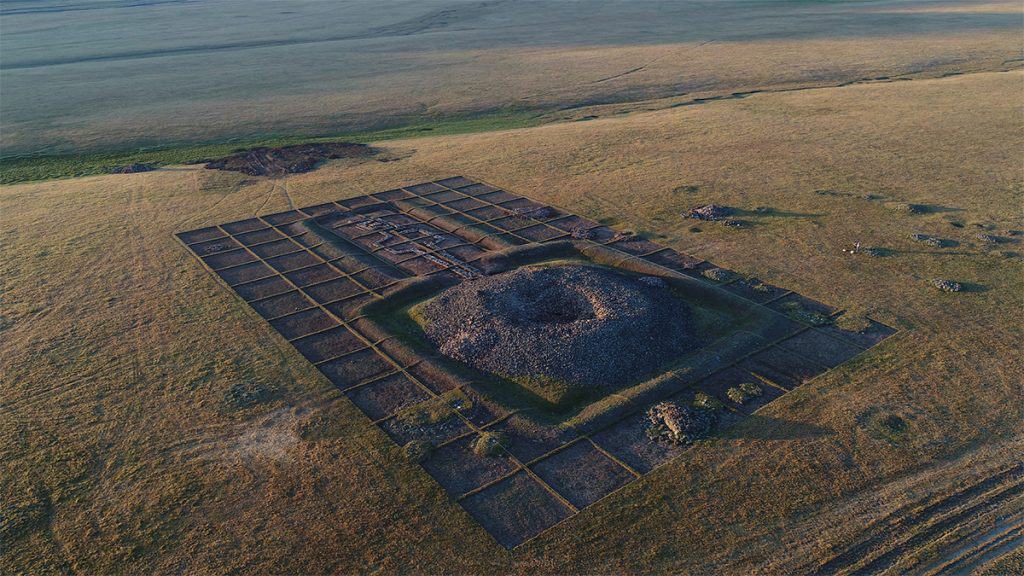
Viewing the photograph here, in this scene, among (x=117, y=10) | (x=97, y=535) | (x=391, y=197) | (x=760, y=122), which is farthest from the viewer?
(x=117, y=10)

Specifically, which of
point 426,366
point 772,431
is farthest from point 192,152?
point 772,431

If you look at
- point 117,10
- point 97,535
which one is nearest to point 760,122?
point 97,535

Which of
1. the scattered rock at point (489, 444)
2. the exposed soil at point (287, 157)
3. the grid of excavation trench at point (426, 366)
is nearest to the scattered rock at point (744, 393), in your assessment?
the grid of excavation trench at point (426, 366)

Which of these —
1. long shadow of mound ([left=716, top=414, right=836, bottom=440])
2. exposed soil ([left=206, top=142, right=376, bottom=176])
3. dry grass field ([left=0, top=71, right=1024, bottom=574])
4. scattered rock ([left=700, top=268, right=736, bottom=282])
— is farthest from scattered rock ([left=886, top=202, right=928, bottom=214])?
exposed soil ([left=206, top=142, right=376, bottom=176])

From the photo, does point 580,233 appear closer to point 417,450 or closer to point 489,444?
point 489,444

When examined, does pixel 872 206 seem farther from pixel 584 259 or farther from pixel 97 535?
pixel 97 535

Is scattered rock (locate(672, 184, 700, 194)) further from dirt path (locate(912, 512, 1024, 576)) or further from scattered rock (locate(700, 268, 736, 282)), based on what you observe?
dirt path (locate(912, 512, 1024, 576))

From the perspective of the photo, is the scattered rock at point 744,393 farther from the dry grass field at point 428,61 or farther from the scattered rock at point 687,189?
the dry grass field at point 428,61
